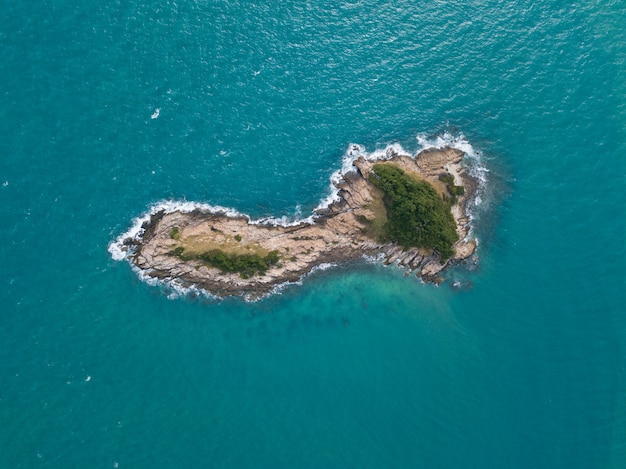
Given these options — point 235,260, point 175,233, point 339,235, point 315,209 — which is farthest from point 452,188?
point 175,233

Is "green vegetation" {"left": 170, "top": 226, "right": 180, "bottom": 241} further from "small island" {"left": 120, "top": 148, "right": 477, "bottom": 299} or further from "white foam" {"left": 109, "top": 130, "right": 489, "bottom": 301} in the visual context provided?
"white foam" {"left": 109, "top": 130, "right": 489, "bottom": 301}

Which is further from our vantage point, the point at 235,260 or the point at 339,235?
the point at 339,235

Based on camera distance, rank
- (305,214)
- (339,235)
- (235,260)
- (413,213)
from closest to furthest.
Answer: (413,213) < (235,260) < (305,214) < (339,235)

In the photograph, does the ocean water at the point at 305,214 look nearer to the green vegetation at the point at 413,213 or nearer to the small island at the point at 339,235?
the small island at the point at 339,235

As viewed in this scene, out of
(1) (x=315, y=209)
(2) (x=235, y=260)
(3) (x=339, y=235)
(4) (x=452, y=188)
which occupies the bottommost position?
(2) (x=235, y=260)

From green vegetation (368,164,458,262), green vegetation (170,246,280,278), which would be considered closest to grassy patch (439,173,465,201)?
green vegetation (368,164,458,262)

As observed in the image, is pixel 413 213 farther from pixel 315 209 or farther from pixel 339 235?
pixel 315 209
